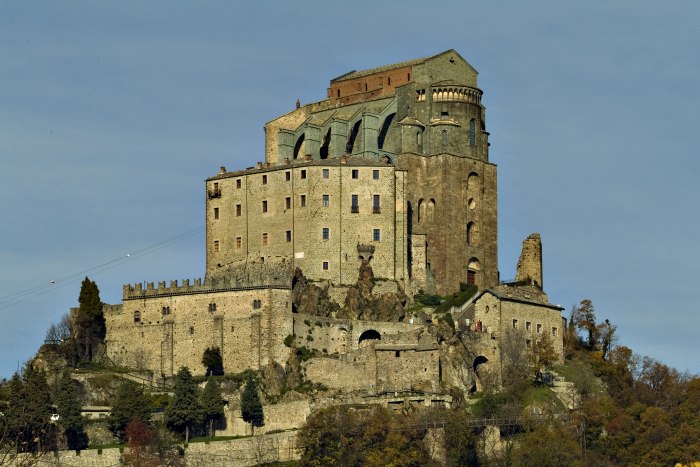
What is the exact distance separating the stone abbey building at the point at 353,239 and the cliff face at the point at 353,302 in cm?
75

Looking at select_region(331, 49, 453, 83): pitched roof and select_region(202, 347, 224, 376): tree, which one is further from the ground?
select_region(331, 49, 453, 83): pitched roof

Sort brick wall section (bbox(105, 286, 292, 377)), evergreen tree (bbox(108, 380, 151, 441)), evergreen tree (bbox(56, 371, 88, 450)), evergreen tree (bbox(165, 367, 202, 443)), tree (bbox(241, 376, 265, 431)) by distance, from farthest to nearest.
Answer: brick wall section (bbox(105, 286, 292, 377))
tree (bbox(241, 376, 265, 431))
evergreen tree (bbox(165, 367, 202, 443))
evergreen tree (bbox(108, 380, 151, 441))
evergreen tree (bbox(56, 371, 88, 450))

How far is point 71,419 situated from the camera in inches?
3514

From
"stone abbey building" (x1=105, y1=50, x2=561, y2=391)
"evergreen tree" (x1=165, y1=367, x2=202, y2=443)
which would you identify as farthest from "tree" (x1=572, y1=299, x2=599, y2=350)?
"evergreen tree" (x1=165, y1=367, x2=202, y2=443)

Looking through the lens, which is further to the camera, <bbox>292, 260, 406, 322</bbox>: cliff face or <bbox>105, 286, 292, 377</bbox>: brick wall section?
<bbox>292, 260, 406, 322</bbox>: cliff face

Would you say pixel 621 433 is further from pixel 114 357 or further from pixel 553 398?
pixel 114 357

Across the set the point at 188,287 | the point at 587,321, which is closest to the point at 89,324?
the point at 188,287

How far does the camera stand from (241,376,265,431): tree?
92562 millimetres

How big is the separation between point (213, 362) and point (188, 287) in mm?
6034

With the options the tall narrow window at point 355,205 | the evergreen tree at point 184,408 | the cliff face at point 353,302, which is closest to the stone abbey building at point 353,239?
the tall narrow window at point 355,205

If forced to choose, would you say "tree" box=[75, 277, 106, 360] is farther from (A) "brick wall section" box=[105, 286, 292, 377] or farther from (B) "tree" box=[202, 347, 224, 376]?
(B) "tree" box=[202, 347, 224, 376]

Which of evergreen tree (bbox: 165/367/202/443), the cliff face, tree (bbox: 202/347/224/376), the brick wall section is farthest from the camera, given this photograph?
the cliff face

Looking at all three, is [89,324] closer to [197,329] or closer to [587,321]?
[197,329]

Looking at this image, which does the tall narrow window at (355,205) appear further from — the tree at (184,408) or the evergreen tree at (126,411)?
the evergreen tree at (126,411)
